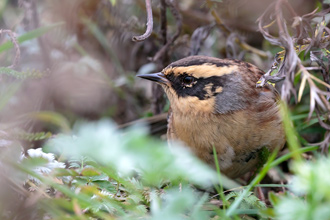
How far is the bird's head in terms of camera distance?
401cm

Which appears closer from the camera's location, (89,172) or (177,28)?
(89,172)

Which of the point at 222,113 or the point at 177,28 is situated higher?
the point at 177,28

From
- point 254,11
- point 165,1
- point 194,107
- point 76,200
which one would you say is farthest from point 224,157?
point 254,11

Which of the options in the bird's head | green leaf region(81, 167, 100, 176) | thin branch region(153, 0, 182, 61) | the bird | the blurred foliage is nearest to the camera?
the blurred foliage

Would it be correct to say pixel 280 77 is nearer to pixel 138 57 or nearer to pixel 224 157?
pixel 224 157

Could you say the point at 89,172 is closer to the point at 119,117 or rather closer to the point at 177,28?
the point at 177,28

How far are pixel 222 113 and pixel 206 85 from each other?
341 mm

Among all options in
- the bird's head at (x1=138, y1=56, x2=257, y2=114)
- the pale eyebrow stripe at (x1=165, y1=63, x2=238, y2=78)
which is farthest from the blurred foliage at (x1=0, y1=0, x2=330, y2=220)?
the pale eyebrow stripe at (x1=165, y1=63, x2=238, y2=78)

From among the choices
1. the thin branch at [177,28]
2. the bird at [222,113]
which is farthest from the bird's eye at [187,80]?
the thin branch at [177,28]

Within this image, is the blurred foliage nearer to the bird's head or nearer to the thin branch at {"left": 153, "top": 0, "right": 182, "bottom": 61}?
the thin branch at {"left": 153, "top": 0, "right": 182, "bottom": 61}

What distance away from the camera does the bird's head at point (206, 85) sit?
401cm

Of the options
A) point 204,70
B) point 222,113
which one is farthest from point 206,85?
point 222,113

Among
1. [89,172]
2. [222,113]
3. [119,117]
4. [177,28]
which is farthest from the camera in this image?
[119,117]

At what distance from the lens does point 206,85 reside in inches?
161
